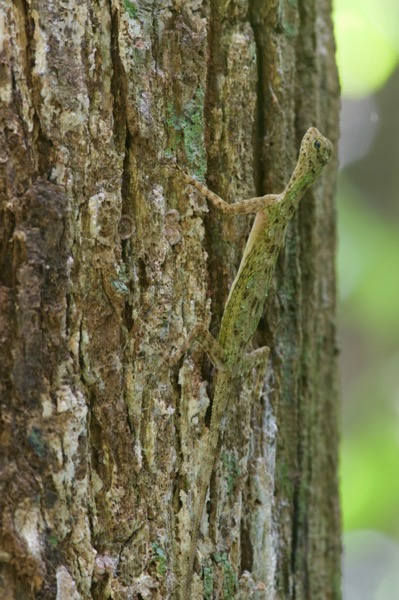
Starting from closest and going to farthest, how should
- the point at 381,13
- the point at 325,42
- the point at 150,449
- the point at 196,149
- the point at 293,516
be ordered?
1. the point at 150,449
2. the point at 196,149
3. the point at 293,516
4. the point at 325,42
5. the point at 381,13

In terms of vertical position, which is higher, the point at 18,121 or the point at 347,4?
the point at 347,4

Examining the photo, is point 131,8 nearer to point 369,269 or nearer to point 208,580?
point 208,580

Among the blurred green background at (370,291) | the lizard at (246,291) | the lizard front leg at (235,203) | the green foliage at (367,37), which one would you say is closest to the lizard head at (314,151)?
the lizard at (246,291)

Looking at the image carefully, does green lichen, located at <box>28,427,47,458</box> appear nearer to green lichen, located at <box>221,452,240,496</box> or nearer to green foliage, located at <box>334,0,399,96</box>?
green lichen, located at <box>221,452,240,496</box>

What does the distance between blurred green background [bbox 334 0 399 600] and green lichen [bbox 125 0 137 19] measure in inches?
123

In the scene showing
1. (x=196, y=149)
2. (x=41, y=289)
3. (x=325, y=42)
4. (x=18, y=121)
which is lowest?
(x=41, y=289)

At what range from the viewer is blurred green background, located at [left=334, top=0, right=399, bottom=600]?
618 cm

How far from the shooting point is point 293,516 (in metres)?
3.03

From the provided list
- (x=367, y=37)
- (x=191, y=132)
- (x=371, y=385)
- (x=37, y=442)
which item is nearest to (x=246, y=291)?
(x=191, y=132)

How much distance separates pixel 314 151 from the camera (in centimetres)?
315

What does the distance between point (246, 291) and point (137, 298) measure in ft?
1.91

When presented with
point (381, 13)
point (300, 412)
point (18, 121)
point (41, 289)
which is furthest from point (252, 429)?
point (381, 13)

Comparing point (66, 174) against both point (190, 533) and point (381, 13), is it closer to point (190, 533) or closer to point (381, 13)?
point (190, 533)

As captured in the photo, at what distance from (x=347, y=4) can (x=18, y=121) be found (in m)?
5.61
